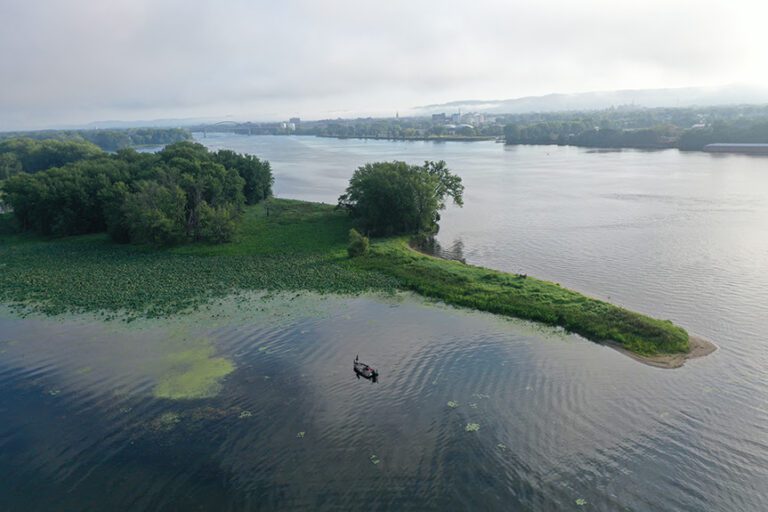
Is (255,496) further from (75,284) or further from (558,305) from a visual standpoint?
(75,284)

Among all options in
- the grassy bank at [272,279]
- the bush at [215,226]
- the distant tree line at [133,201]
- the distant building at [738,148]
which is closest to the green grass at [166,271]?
the grassy bank at [272,279]

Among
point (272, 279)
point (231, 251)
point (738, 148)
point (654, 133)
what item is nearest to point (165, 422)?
point (272, 279)

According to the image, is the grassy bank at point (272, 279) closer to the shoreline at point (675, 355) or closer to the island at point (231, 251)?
the island at point (231, 251)

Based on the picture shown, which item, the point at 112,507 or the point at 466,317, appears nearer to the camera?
the point at 112,507

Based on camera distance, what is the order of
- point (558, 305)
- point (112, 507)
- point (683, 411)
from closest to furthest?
point (112, 507) < point (683, 411) < point (558, 305)

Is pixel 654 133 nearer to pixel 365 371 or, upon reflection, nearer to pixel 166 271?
pixel 166 271

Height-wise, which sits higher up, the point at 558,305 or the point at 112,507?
the point at 558,305

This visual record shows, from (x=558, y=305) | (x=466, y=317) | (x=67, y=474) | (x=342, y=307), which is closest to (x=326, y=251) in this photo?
(x=342, y=307)
